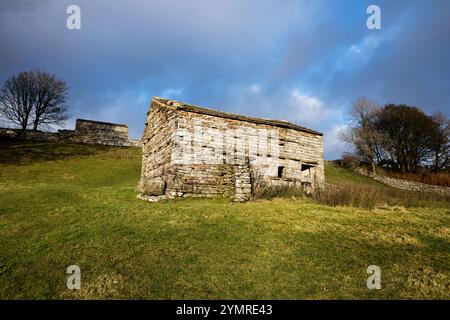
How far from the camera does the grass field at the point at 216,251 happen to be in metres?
4.89

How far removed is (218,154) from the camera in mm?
14586

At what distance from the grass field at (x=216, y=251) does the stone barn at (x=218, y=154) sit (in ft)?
8.92

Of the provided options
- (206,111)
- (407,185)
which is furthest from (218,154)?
(407,185)

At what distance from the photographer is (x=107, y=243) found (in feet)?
22.1

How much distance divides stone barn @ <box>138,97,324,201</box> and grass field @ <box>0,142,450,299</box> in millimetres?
2718

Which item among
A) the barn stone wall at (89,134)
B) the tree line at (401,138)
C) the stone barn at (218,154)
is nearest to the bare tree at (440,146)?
the tree line at (401,138)

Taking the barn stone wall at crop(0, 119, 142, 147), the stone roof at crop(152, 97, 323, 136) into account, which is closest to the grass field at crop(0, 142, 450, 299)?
the stone roof at crop(152, 97, 323, 136)

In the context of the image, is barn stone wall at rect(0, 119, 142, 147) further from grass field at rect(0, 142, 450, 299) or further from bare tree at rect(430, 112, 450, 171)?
bare tree at rect(430, 112, 450, 171)

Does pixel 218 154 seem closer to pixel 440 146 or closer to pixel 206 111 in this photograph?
pixel 206 111

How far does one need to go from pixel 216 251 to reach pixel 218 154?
860 cm

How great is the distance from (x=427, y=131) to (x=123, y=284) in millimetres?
42169

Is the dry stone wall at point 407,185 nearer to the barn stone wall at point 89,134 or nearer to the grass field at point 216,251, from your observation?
the grass field at point 216,251

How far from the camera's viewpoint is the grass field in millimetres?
4891

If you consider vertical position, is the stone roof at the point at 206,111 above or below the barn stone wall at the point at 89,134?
below
